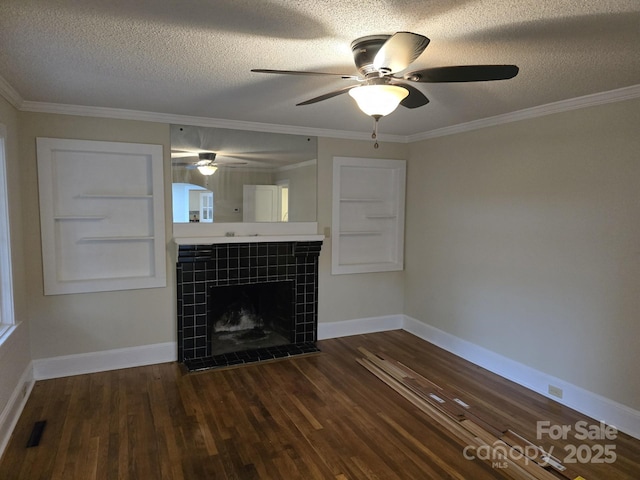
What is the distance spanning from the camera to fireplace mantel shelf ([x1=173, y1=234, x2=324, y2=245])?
12.3 ft

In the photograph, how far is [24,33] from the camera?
1.86m

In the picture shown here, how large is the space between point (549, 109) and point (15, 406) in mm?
4595

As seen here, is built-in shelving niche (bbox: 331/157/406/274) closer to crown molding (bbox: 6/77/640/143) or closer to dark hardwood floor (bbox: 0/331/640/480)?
crown molding (bbox: 6/77/640/143)

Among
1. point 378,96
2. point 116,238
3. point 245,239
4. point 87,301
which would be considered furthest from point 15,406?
point 378,96

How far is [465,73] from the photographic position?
5.88 ft

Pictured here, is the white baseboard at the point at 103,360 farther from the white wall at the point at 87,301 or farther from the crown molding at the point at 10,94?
the crown molding at the point at 10,94

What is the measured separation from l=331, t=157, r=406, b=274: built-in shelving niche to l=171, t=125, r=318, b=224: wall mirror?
409mm

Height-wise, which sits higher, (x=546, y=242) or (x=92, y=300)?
(x=546, y=242)

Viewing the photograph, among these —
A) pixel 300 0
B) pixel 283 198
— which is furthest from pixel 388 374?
pixel 300 0

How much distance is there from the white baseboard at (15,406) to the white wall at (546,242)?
12.6ft

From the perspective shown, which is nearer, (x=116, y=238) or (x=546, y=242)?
(x=546, y=242)

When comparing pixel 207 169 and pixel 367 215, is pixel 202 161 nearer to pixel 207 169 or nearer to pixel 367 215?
pixel 207 169

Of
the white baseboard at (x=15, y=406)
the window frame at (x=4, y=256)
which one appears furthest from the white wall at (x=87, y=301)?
the window frame at (x=4, y=256)

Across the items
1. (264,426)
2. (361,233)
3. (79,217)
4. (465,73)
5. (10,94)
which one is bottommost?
(264,426)
